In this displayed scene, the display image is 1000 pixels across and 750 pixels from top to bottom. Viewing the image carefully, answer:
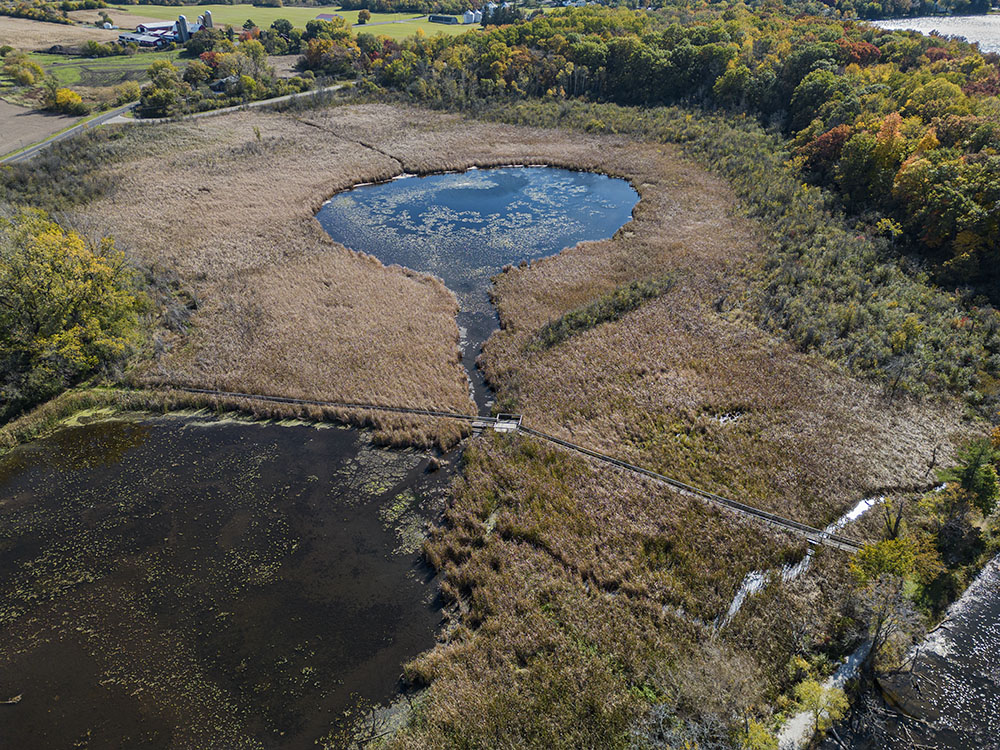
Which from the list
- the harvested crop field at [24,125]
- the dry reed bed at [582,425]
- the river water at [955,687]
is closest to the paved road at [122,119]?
the harvested crop field at [24,125]

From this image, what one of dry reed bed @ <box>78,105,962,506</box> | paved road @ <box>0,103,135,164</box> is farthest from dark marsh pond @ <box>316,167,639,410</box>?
paved road @ <box>0,103,135,164</box>

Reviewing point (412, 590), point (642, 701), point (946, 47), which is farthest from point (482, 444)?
point (946, 47)

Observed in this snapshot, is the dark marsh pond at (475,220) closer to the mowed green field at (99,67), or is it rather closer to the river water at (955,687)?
the river water at (955,687)

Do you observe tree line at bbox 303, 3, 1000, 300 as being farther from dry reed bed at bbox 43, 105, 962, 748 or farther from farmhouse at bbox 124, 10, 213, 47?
farmhouse at bbox 124, 10, 213, 47

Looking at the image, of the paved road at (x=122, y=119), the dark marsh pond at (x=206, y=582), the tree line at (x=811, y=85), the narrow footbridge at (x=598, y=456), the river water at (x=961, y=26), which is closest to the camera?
the dark marsh pond at (x=206, y=582)

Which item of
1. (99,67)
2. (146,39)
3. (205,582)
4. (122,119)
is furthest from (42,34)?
(205,582)
